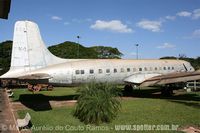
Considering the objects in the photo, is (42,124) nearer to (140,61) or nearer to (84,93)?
(84,93)

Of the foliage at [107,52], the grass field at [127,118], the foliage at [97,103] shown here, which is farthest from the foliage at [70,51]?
the foliage at [97,103]

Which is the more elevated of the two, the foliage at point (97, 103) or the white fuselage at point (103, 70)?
the white fuselage at point (103, 70)

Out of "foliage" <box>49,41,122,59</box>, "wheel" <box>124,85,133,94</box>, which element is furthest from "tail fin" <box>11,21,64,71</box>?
"foliage" <box>49,41,122,59</box>

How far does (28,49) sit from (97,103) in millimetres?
10406

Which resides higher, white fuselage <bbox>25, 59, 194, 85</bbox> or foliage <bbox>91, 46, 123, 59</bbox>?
foliage <bbox>91, 46, 123, 59</bbox>

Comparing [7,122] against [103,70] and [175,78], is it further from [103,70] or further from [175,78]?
[175,78]

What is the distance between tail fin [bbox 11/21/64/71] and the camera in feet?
72.5

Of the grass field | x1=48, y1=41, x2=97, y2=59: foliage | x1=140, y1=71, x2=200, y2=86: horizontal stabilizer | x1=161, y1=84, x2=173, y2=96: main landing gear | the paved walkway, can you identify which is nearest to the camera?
the paved walkway

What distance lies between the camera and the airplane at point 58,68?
22.0 m

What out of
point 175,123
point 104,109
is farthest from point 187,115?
point 104,109

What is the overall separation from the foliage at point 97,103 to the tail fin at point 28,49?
26.4ft

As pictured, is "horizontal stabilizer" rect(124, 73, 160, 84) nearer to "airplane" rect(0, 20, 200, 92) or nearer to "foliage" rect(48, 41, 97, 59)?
"airplane" rect(0, 20, 200, 92)

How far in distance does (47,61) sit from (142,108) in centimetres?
949

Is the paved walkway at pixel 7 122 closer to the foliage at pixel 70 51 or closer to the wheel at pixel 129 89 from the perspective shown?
the wheel at pixel 129 89
